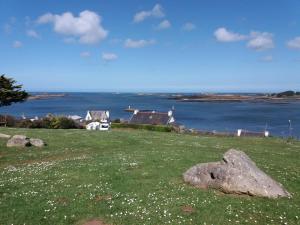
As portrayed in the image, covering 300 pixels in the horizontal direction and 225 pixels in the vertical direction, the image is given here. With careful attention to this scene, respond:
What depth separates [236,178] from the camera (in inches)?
802

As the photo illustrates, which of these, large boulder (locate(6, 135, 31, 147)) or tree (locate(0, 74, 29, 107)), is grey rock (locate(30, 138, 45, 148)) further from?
tree (locate(0, 74, 29, 107))

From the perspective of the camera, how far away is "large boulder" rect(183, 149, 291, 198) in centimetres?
1997

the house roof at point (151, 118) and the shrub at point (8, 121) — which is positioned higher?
the shrub at point (8, 121)

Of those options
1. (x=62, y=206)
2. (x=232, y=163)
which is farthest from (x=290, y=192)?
(x=62, y=206)

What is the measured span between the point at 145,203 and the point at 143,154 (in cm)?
1443

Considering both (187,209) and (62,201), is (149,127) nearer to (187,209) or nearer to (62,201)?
(62,201)

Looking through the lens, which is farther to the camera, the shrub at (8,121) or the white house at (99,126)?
the white house at (99,126)

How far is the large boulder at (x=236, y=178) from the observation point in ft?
65.5

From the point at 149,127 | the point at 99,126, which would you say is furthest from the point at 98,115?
the point at 149,127

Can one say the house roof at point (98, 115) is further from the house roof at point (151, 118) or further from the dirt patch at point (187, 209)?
the dirt patch at point (187, 209)

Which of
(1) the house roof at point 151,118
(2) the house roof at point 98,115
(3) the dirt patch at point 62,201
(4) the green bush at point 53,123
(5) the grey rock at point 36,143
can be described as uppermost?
(3) the dirt patch at point 62,201

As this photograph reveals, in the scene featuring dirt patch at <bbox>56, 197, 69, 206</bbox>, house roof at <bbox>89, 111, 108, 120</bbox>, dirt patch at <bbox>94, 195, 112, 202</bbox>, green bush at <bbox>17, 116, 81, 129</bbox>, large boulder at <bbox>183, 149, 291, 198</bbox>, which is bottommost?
house roof at <bbox>89, 111, 108, 120</bbox>

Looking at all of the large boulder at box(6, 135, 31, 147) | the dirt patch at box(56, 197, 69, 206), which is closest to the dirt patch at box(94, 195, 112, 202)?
the dirt patch at box(56, 197, 69, 206)

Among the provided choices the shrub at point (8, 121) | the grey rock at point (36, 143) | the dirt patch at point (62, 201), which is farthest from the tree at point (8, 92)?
the dirt patch at point (62, 201)
